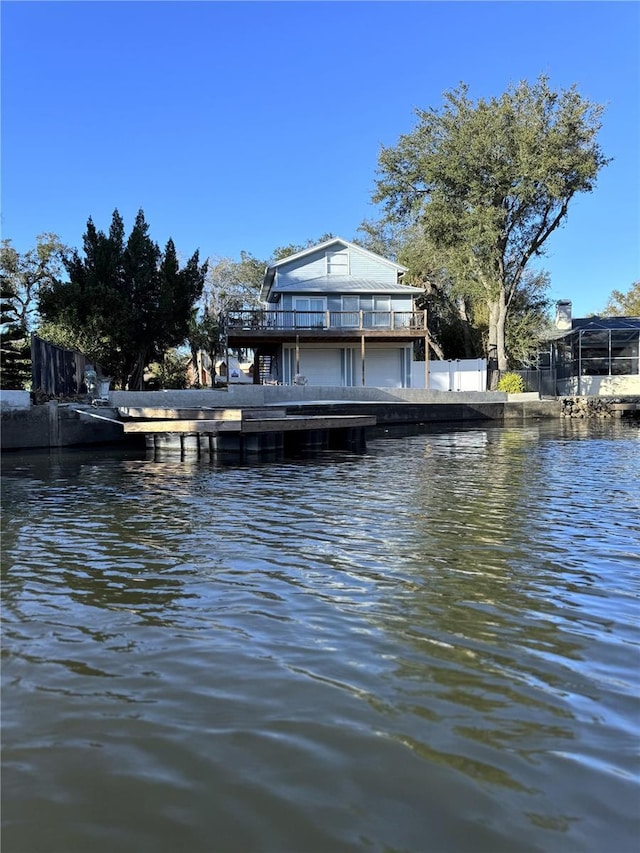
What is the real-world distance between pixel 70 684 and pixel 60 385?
18.3 meters

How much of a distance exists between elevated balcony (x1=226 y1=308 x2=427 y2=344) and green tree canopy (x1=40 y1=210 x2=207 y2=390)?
276 cm

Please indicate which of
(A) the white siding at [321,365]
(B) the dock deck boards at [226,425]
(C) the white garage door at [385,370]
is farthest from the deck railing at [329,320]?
(B) the dock deck boards at [226,425]

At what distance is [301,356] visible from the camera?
3475 cm

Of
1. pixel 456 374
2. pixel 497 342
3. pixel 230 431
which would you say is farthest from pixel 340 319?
pixel 230 431

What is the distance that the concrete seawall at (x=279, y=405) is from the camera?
17766mm

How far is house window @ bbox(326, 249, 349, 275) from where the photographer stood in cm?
3566

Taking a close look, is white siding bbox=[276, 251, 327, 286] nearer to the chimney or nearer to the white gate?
the white gate

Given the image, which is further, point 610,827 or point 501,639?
point 501,639

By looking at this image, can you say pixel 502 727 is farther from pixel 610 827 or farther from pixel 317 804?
pixel 317 804

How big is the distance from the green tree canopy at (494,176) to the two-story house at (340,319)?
3.70 m

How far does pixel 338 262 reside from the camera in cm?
3575

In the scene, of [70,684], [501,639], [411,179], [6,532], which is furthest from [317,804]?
[411,179]

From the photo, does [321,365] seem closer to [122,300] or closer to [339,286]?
[339,286]

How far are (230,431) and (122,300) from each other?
15.6 metres
